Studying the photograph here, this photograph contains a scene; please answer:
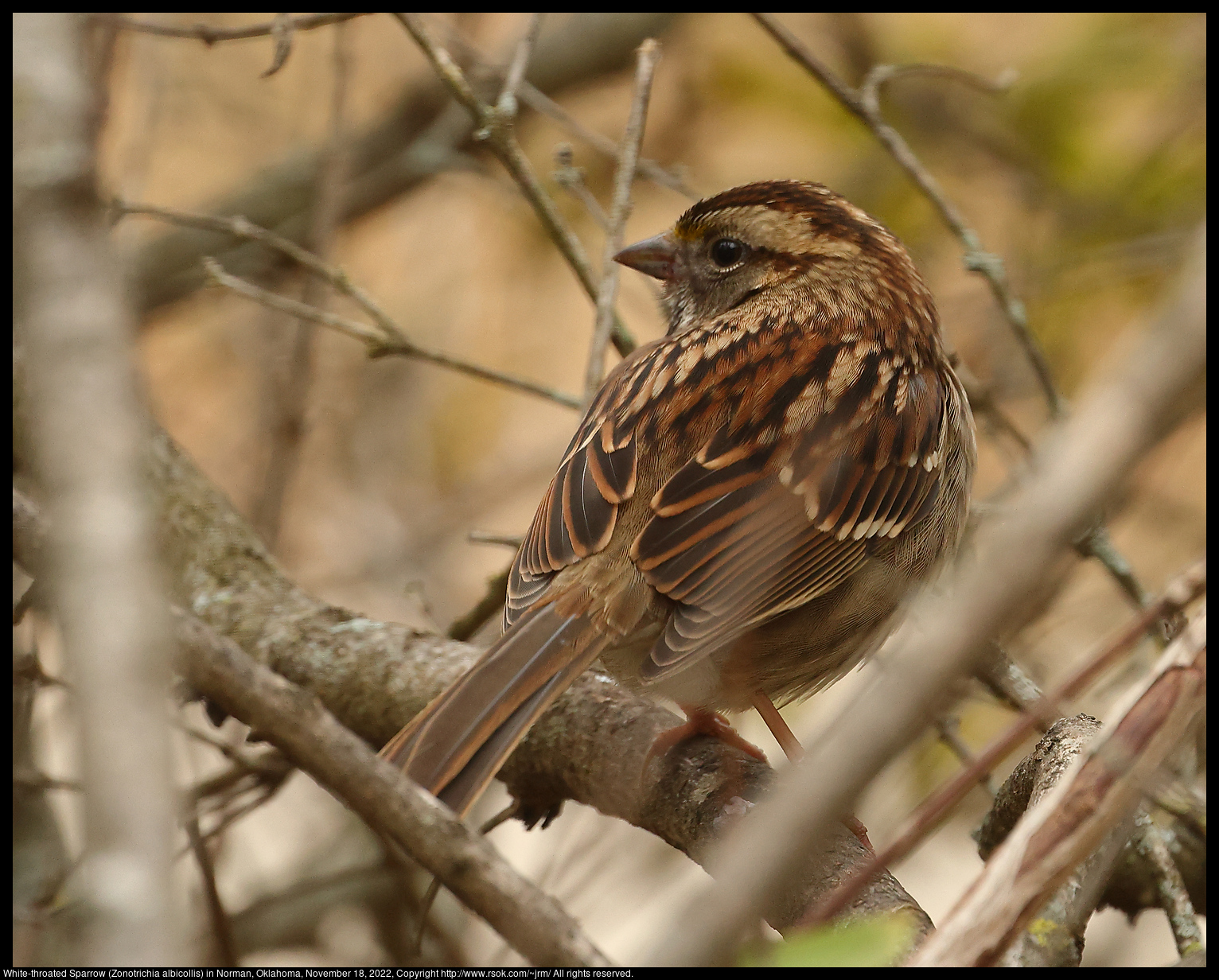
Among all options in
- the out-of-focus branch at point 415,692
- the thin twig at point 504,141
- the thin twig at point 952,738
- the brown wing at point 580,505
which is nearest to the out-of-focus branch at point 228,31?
the thin twig at point 504,141

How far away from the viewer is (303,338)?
392 cm

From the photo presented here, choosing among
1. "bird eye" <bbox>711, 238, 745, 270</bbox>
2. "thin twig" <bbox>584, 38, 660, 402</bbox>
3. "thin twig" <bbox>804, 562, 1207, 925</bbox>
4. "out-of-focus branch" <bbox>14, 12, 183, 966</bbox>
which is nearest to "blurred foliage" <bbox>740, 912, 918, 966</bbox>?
"thin twig" <bbox>804, 562, 1207, 925</bbox>

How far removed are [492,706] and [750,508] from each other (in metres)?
0.77

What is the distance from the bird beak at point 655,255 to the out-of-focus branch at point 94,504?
2.51 metres

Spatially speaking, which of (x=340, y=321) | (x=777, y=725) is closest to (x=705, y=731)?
(x=777, y=725)

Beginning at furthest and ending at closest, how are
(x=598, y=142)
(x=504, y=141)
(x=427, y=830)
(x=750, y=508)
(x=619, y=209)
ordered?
(x=598, y=142) < (x=619, y=209) < (x=504, y=141) < (x=750, y=508) < (x=427, y=830)

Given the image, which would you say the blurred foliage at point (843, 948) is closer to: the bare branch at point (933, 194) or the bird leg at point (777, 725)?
the bird leg at point (777, 725)

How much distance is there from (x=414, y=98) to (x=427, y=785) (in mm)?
4216

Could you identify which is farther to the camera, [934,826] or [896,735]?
[934,826]

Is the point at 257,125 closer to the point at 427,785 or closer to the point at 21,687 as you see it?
the point at 21,687

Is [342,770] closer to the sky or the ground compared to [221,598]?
closer to the ground

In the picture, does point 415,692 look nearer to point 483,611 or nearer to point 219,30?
point 483,611

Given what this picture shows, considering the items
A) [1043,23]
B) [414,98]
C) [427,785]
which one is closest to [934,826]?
[427,785]

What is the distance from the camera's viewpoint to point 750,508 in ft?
8.95
